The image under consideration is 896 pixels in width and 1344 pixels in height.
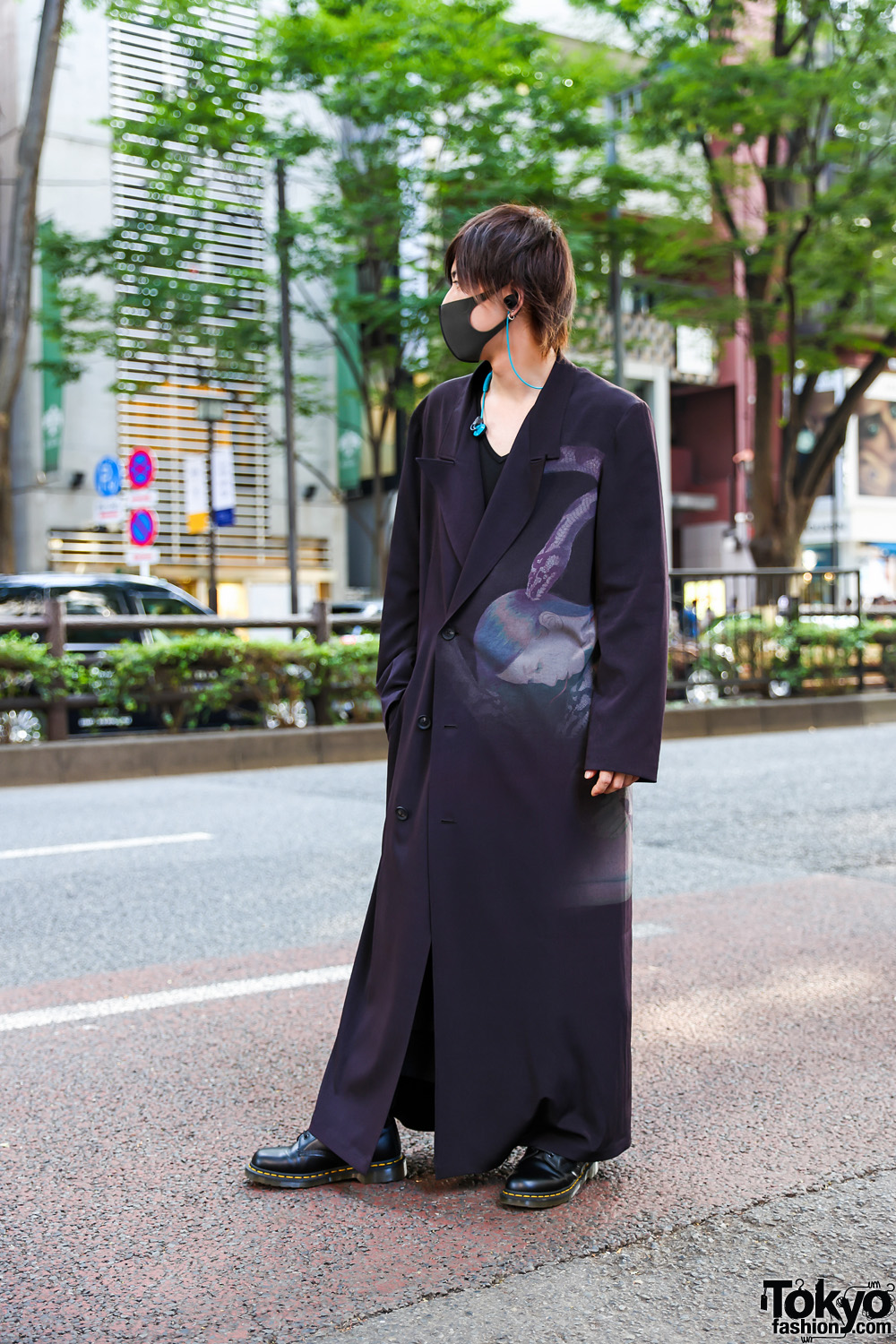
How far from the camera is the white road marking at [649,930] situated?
4.98m

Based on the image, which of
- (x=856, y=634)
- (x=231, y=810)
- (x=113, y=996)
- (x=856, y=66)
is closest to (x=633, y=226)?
(x=856, y=66)

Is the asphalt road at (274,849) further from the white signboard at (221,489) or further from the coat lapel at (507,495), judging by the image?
the white signboard at (221,489)

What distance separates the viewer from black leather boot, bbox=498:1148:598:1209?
8.42 ft

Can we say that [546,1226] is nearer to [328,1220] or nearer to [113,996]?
[328,1220]

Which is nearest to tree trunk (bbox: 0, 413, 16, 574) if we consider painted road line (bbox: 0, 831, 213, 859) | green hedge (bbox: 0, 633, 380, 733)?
green hedge (bbox: 0, 633, 380, 733)

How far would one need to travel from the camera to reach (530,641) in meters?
2.57

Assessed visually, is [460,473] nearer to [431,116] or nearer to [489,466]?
[489,466]

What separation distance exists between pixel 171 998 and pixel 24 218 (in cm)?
1141

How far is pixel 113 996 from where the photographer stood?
4297 mm

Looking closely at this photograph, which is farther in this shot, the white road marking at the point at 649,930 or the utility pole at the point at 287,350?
the utility pole at the point at 287,350

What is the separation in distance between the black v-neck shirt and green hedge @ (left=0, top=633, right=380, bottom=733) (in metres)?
8.91

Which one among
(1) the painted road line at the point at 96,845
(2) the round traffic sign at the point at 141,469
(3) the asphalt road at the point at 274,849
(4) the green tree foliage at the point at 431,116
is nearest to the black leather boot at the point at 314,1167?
(3) the asphalt road at the point at 274,849

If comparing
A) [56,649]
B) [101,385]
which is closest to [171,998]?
[56,649]

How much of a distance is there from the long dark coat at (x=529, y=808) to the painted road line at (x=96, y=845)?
4.76 metres
